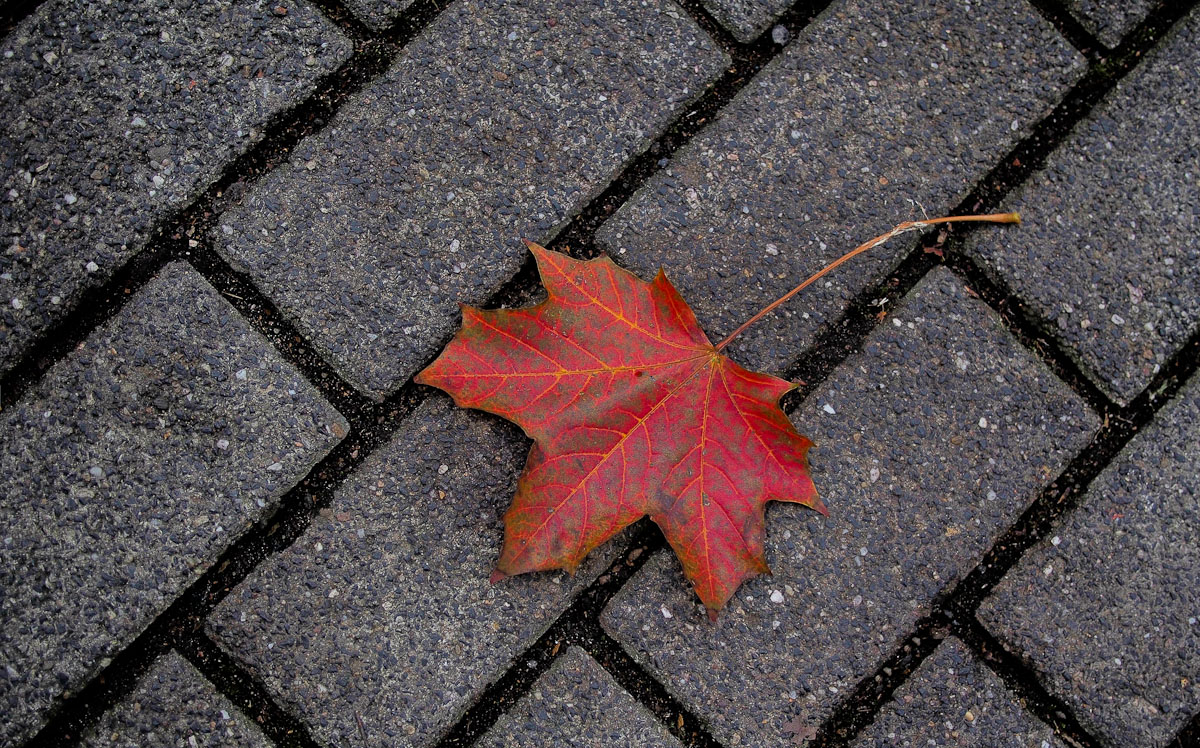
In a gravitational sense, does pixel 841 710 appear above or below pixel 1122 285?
below

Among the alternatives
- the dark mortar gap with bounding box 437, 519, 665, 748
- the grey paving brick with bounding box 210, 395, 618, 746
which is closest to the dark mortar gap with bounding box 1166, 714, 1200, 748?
the dark mortar gap with bounding box 437, 519, 665, 748

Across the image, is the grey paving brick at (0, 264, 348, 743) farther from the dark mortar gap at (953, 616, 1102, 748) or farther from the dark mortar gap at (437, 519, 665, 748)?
the dark mortar gap at (953, 616, 1102, 748)

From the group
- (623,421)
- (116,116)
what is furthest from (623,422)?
(116,116)

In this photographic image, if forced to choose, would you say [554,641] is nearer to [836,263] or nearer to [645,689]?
[645,689]

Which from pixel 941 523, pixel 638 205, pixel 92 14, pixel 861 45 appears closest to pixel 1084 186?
pixel 861 45

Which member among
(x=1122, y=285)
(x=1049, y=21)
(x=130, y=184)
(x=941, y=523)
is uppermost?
(x=1049, y=21)

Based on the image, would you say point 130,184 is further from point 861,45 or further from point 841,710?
point 841,710
